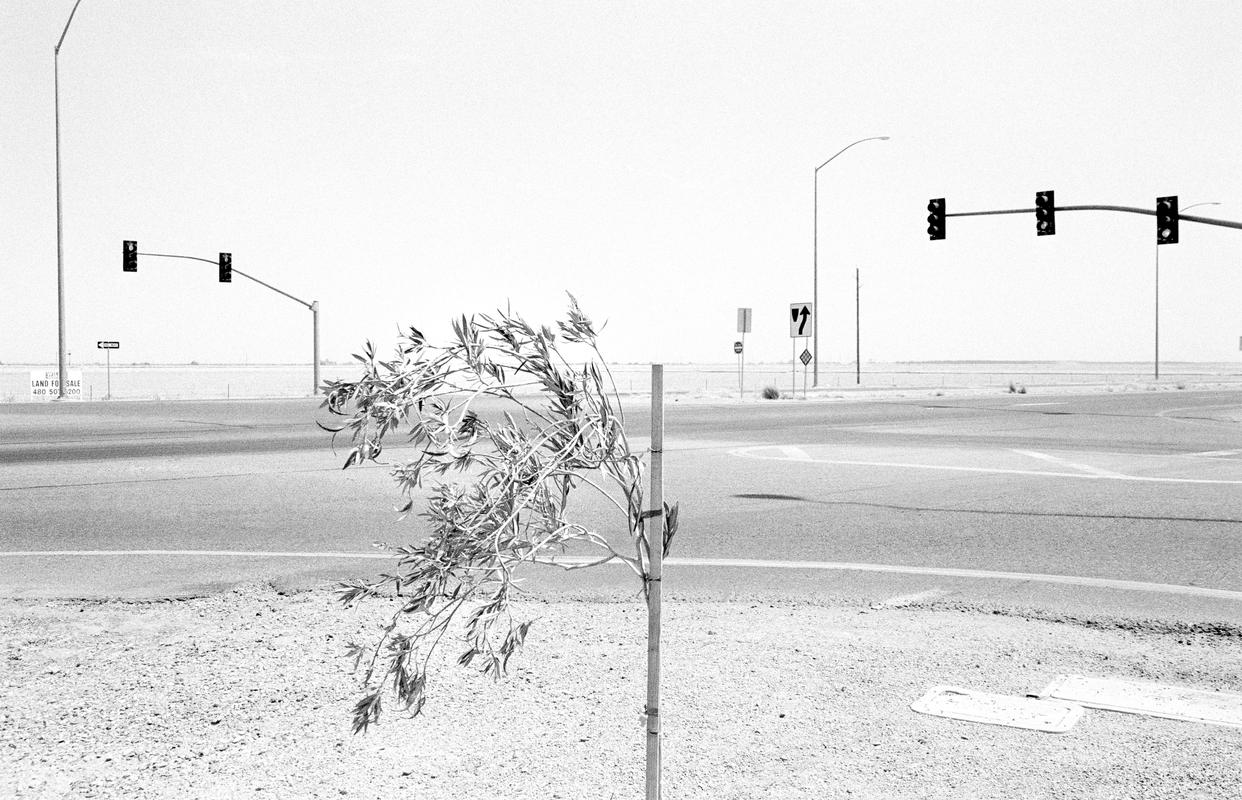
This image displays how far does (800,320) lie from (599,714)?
36.1 metres

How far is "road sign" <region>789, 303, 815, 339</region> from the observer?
39750 millimetres

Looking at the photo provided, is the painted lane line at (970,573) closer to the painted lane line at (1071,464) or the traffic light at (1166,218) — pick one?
the painted lane line at (1071,464)

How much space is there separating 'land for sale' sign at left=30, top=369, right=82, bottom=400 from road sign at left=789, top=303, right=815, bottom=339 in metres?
24.3

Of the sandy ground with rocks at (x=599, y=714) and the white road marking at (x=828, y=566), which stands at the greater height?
the sandy ground with rocks at (x=599, y=714)

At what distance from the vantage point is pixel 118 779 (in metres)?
4.04

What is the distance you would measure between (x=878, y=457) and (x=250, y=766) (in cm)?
1453

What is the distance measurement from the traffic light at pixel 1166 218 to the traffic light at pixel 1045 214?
107 inches

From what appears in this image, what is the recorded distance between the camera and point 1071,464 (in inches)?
650

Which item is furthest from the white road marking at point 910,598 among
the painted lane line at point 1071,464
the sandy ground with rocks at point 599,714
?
the painted lane line at point 1071,464

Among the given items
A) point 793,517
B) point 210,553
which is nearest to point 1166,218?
point 793,517

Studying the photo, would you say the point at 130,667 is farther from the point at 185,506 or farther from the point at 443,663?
the point at 185,506

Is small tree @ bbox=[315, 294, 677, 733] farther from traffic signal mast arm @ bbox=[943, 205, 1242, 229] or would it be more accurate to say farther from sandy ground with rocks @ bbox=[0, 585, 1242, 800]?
traffic signal mast arm @ bbox=[943, 205, 1242, 229]

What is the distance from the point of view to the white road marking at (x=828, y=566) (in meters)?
7.71

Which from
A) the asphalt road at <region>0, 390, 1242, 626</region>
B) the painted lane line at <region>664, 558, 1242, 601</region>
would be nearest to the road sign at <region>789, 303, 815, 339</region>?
the asphalt road at <region>0, 390, 1242, 626</region>
